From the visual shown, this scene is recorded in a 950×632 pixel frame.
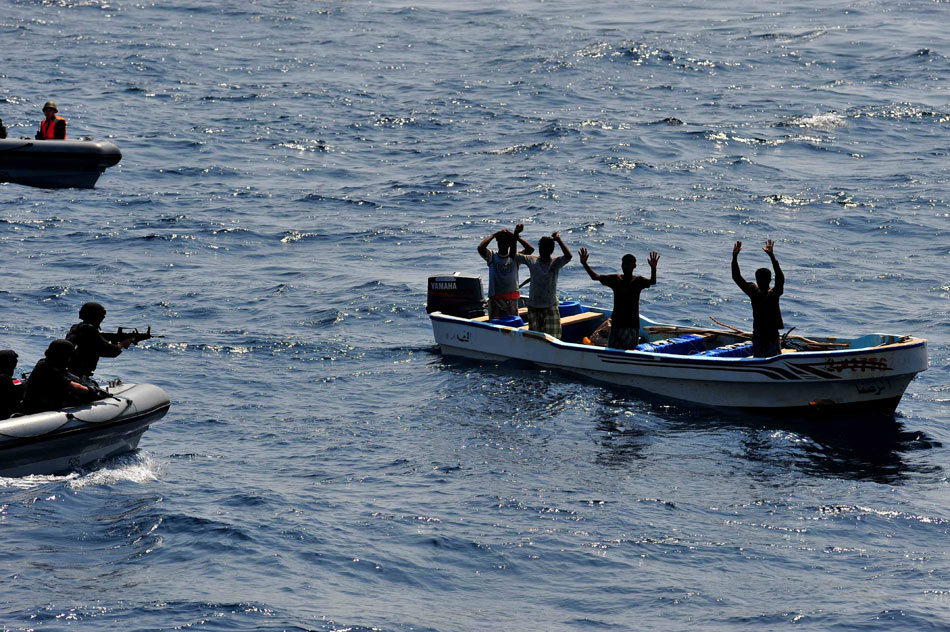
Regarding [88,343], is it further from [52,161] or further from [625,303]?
[52,161]

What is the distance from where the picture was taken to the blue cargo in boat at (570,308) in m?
20.9

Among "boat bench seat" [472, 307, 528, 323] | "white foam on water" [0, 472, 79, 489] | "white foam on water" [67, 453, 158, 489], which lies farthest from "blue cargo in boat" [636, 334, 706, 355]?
"white foam on water" [0, 472, 79, 489]

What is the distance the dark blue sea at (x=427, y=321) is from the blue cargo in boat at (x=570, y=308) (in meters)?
2.10

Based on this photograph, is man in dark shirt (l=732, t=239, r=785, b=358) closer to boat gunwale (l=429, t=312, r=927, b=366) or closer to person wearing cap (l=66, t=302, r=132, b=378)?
boat gunwale (l=429, t=312, r=927, b=366)

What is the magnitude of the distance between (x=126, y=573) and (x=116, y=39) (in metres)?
44.8

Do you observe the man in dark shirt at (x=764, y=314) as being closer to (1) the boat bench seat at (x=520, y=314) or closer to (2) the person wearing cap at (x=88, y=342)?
(1) the boat bench seat at (x=520, y=314)

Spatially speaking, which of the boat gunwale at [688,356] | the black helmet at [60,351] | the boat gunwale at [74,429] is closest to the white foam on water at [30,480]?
the boat gunwale at [74,429]

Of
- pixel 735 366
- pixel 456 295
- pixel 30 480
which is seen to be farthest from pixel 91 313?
pixel 735 366

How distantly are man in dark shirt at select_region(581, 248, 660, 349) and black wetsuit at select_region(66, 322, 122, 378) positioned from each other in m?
6.45

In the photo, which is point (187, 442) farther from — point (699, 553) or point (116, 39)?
point (116, 39)

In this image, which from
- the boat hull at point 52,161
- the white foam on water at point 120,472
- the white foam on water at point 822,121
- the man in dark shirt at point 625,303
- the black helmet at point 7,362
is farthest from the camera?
the white foam on water at point 822,121

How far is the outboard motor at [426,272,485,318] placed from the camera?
2066 cm

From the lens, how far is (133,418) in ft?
49.6

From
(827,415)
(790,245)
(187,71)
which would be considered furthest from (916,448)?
(187,71)
